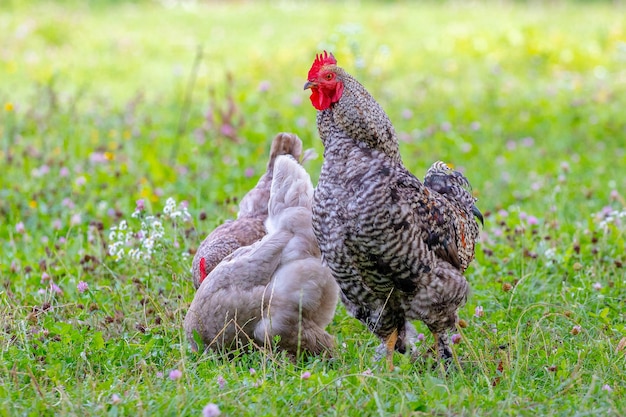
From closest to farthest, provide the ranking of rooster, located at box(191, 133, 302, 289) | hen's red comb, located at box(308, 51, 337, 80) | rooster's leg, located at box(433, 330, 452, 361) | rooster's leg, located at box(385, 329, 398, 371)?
hen's red comb, located at box(308, 51, 337, 80) < rooster's leg, located at box(385, 329, 398, 371) < rooster's leg, located at box(433, 330, 452, 361) < rooster, located at box(191, 133, 302, 289)

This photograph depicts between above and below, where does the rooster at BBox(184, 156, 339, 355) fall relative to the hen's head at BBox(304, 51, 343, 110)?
below

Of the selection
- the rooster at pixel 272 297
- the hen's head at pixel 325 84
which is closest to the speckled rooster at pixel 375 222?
the hen's head at pixel 325 84

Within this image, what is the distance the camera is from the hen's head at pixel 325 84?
4012mm

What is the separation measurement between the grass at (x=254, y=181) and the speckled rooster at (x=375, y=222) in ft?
1.11

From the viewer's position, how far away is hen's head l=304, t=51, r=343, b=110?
4.01 meters

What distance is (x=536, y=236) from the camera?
573 cm

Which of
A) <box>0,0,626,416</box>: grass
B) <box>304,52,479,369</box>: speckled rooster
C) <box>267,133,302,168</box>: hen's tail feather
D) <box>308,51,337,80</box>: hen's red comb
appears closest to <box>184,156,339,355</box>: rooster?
<box>0,0,626,416</box>: grass

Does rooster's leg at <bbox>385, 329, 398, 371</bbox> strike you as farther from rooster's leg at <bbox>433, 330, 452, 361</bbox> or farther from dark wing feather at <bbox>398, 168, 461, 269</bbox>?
dark wing feather at <bbox>398, 168, 461, 269</bbox>

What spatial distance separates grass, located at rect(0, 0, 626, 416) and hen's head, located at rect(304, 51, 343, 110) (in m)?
1.28

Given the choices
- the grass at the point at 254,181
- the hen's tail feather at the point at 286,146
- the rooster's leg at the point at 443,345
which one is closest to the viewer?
the grass at the point at 254,181

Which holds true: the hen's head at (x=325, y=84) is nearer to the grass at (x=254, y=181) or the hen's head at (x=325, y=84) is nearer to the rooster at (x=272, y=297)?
the rooster at (x=272, y=297)

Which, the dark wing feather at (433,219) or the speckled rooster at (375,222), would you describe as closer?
the speckled rooster at (375,222)

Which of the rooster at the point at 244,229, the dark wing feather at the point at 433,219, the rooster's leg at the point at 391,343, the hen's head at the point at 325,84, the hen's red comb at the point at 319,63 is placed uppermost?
the hen's red comb at the point at 319,63

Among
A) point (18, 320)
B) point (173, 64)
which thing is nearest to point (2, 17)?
point (173, 64)
